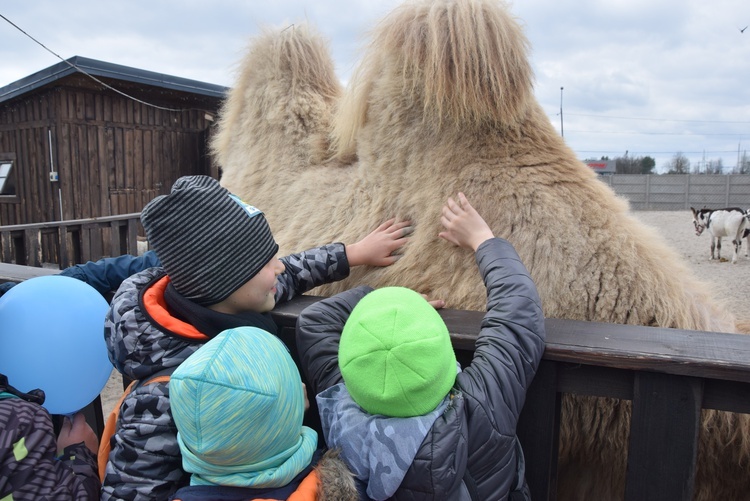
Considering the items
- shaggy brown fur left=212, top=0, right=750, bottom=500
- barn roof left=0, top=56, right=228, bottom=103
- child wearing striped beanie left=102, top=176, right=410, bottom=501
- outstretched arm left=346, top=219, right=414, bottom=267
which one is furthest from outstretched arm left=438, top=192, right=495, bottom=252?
barn roof left=0, top=56, right=228, bottom=103

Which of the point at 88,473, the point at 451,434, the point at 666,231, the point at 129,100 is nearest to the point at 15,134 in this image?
the point at 129,100

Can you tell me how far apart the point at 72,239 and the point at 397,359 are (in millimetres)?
6883

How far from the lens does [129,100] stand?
32.8 feet

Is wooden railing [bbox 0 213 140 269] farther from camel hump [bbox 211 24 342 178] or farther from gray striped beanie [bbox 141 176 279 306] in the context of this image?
gray striped beanie [bbox 141 176 279 306]

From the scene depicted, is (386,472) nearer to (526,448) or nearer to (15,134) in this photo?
(526,448)

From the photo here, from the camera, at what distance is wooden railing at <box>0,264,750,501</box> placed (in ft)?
4.48

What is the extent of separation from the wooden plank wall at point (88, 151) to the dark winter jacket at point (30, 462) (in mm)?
9387

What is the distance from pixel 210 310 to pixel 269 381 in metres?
0.40

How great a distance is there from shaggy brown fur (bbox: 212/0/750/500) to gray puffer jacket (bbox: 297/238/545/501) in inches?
14.2

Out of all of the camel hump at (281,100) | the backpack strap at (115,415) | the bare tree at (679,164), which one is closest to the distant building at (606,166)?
the bare tree at (679,164)

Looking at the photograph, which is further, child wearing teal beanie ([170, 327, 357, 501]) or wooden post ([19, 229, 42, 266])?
wooden post ([19, 229, 42, 266])

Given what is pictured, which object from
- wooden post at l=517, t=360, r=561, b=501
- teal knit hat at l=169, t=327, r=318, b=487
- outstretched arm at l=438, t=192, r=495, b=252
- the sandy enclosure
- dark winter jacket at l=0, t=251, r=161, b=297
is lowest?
the sandy enclosure

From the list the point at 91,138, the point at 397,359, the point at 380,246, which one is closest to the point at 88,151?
the point at 91,138

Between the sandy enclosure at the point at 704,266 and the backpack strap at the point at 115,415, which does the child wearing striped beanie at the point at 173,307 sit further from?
the sandy enclosure at the point at 704,266
